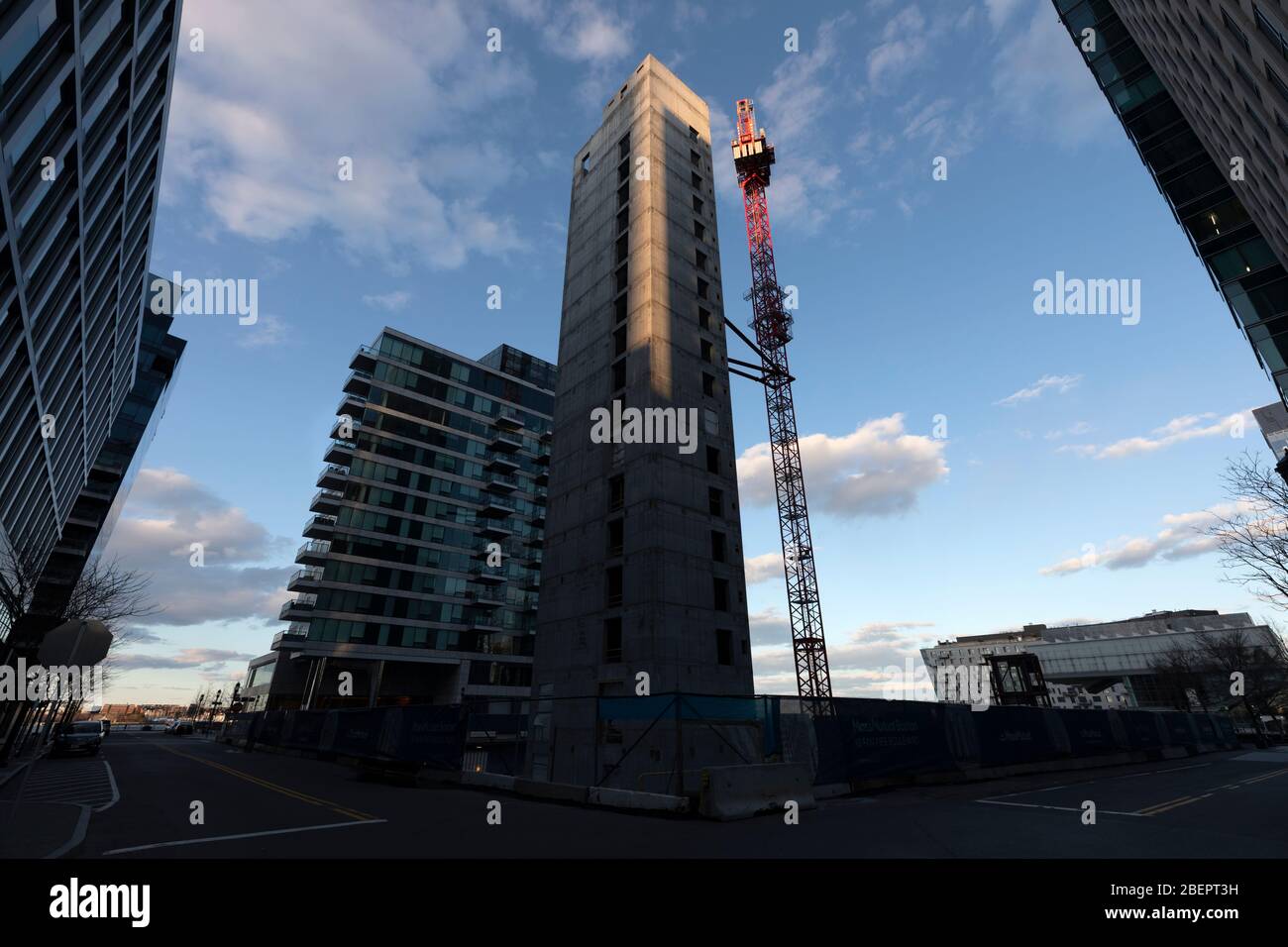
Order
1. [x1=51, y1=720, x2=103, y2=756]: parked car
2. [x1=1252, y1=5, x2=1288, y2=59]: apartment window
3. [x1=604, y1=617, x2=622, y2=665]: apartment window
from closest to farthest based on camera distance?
[x1=1252, y1=5, x2=1288, y2=59]: apartment window → [x1=604, y1=617, x2=622, y2=665]: apartment window → [x1=51, y1=720, x2=103, y2=756]: parked car

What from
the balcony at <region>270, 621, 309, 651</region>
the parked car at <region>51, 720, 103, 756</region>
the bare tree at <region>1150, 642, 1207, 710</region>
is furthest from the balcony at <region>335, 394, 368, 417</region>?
the bare tree at <region>1150, 642, 1207, 710</region>

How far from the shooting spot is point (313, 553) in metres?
58.4

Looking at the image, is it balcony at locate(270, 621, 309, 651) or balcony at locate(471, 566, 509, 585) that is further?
balcony at locate(471, 566, 509, 585)

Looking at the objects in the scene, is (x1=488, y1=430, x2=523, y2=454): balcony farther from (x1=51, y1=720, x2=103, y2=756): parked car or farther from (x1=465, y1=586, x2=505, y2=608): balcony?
(x1=51, y1=720, x2=103, y2=756): parked car

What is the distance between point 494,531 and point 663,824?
202 feet

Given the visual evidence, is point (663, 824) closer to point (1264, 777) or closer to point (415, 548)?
point (1264, 777)

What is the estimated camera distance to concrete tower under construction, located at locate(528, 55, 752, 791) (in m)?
29.4

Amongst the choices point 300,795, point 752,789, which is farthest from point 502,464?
point 752,789

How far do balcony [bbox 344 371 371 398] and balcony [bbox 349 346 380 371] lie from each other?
101 cm

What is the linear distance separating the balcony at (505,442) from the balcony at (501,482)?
11.3 feet

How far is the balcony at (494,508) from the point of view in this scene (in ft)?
231

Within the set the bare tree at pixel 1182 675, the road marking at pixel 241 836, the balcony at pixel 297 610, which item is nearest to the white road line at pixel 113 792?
the road marking at pixel 241 836

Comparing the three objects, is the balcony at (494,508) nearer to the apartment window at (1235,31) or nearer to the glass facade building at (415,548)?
the glass facade building at (415,548)
